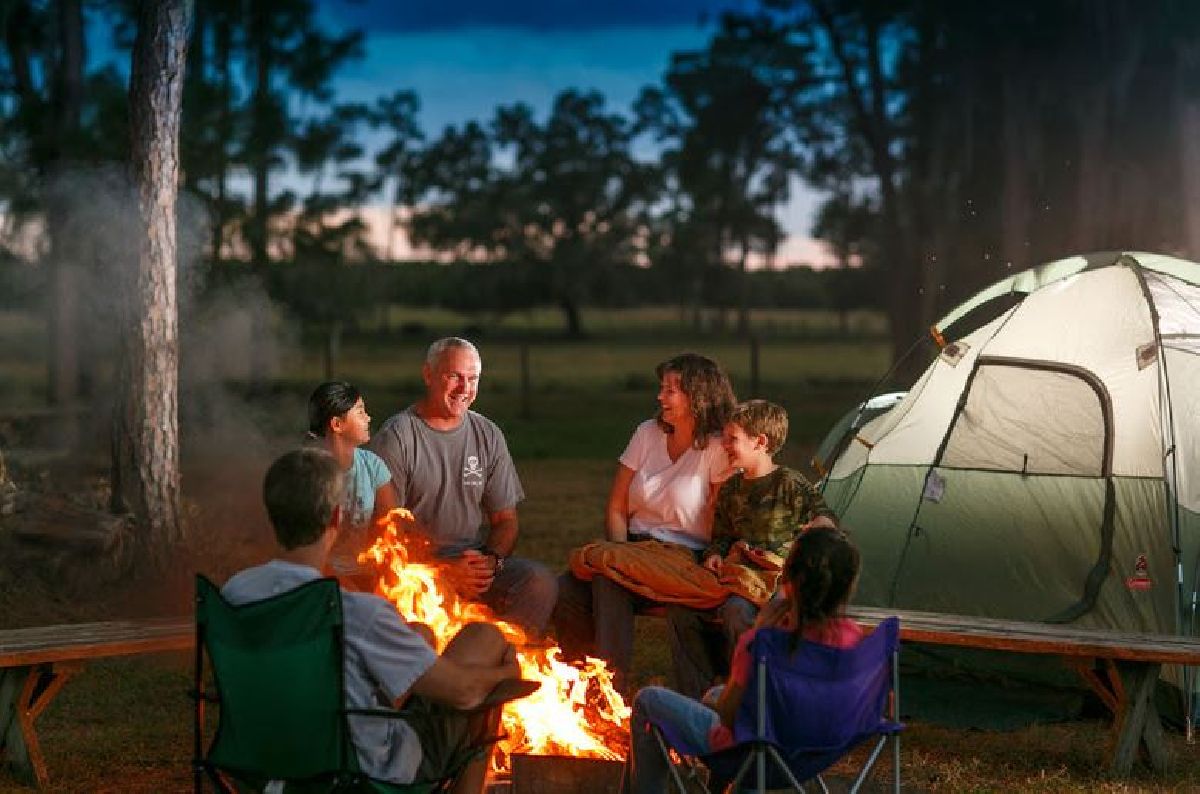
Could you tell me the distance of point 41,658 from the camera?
5.26m

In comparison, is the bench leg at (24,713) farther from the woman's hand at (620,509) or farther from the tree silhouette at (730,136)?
the tree silhouette at (730,136)

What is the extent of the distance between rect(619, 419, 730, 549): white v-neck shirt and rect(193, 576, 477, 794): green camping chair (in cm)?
228

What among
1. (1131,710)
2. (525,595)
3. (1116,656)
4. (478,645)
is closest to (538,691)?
(525,595)

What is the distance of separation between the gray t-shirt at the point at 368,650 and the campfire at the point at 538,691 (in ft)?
4.20

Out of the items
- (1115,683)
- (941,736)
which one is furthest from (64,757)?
(1115,683)

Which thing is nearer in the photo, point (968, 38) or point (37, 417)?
point (37, 417)

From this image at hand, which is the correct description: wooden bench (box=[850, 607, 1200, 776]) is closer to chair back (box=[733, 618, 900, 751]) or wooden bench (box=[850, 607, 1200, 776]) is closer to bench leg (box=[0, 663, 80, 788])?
chair back (box=[733, 618, 900, 751])

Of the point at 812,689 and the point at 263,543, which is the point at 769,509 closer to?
the point at 812,689

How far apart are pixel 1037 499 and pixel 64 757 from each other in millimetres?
4097

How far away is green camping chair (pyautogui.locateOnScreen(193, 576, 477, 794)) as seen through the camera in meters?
3.84

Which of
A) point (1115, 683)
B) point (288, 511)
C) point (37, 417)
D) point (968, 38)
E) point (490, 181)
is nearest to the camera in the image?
point (288, 511)

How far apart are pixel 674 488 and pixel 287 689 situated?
2474 mm

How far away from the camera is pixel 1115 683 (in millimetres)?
5816

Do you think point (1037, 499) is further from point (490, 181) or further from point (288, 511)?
point (490, 181)
